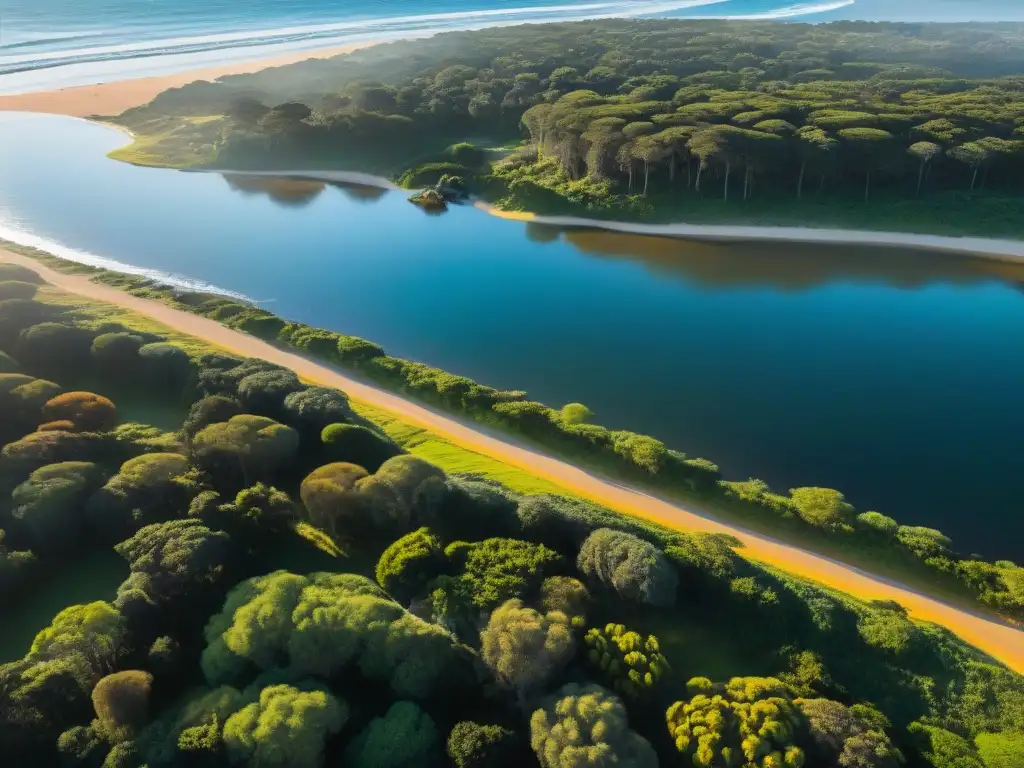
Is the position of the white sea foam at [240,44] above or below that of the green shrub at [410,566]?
above

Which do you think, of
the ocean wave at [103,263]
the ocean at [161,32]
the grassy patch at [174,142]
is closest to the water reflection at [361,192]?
the grassy patch at [174,142]

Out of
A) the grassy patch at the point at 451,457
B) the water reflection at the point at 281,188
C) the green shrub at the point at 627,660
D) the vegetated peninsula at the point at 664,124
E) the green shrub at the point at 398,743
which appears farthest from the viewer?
the water reflection at the point at 281,188

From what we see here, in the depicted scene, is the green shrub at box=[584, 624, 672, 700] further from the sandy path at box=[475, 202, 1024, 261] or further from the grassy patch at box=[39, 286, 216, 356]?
the sandy path at box=[475, 202, 1024, 261]

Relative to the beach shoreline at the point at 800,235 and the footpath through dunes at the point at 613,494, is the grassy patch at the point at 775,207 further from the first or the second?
the footpath through dunes at the point at 613,494

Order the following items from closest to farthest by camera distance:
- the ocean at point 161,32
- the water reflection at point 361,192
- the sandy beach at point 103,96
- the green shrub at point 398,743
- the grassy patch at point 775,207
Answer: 1. the green shrub at point 398,743
2. the grassy patch at point 775,207
3. the water reflection at point 361,192
4. the sandy beach at point 103,96
5. the ocean at point 161,32

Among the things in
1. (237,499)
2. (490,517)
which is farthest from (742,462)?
(237,499)

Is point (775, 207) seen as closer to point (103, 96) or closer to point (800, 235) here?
point (800, 235)

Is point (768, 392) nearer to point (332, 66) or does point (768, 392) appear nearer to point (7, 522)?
point (7, 522)
